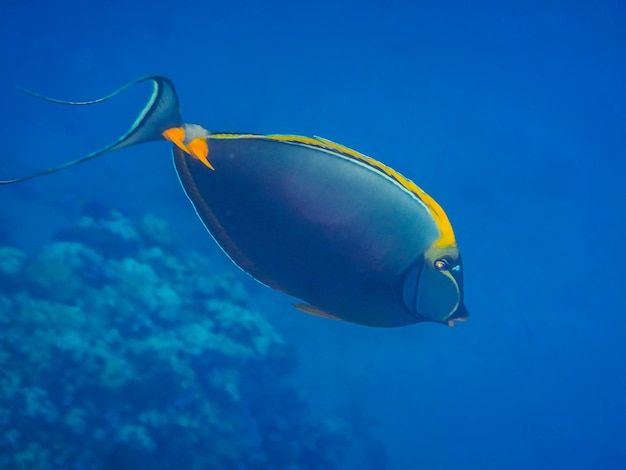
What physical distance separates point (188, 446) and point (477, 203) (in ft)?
57.9

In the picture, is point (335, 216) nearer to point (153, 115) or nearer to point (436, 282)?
point (436, 282)

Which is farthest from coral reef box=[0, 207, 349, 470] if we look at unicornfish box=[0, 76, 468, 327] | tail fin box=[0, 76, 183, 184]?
tail fin box=[0, 76, 183, 184]

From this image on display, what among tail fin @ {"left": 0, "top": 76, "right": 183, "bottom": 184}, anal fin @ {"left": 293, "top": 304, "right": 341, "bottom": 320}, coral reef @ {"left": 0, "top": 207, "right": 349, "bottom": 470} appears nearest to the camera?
tail fin @ {"left": 0, "top": 76, "right": 183, "bottom": 184}

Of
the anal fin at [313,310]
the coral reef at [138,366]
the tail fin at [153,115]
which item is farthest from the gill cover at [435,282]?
the coral reef at [138,366]

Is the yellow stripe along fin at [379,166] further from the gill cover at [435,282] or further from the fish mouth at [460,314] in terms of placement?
the fish mouth at [460,314]

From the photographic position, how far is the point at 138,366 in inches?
305

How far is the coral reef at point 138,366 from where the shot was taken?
21.1 feet

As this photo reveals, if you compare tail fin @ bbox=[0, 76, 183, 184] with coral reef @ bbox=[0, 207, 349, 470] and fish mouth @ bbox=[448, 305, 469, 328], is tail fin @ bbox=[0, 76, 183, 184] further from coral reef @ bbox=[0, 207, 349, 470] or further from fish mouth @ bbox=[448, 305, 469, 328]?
coral reef @ bbox=[0, 207, 349, 470]

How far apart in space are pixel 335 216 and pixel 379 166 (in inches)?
5.9

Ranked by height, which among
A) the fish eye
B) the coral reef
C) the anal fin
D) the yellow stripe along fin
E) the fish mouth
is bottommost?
the anal fin

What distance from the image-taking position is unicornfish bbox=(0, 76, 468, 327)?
987 millimetres

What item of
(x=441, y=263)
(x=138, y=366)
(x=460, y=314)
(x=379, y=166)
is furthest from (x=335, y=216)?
(x=138, y=366)

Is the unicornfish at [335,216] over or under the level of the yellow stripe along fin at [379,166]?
under

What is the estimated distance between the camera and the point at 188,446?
7328mm
